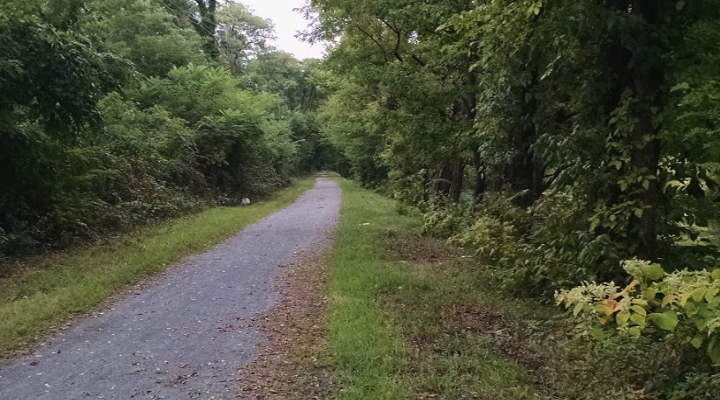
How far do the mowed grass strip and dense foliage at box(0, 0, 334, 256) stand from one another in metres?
5.78

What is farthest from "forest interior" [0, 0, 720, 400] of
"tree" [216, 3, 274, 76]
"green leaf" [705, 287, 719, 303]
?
"tree" [216, 3, 274, 76]

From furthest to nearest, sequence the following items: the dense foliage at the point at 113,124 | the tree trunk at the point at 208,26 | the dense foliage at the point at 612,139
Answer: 1. the tree trunk at the point at 208,26
2. the dense foliage at the point at 113,124
3. the dense foliage at the point at 612,139

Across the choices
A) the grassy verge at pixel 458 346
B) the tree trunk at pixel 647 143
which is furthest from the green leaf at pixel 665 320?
the tree trunk at pixel 647 143

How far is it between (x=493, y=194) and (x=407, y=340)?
6713mm

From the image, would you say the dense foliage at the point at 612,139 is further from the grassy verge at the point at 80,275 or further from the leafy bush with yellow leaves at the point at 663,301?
the grassy verge at the point at 80,275

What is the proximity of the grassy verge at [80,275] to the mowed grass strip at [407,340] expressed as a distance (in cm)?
315

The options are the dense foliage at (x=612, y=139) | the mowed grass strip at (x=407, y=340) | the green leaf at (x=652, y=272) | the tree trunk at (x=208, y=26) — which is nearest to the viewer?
the green leaf at (x=652, y=272)

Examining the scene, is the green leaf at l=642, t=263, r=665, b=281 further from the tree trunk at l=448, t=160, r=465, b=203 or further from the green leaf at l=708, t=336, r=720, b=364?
the tree trunk at l=448, t=160, r=465, b=203

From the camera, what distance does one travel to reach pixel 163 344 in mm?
6012

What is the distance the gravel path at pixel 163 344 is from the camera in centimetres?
486

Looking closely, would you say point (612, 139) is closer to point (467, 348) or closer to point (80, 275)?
point (467, 348)

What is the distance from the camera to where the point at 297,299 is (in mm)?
8047

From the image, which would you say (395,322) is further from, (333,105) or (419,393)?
(333,105)

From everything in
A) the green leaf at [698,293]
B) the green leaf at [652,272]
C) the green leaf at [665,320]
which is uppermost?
the green leaf at [652,272]
